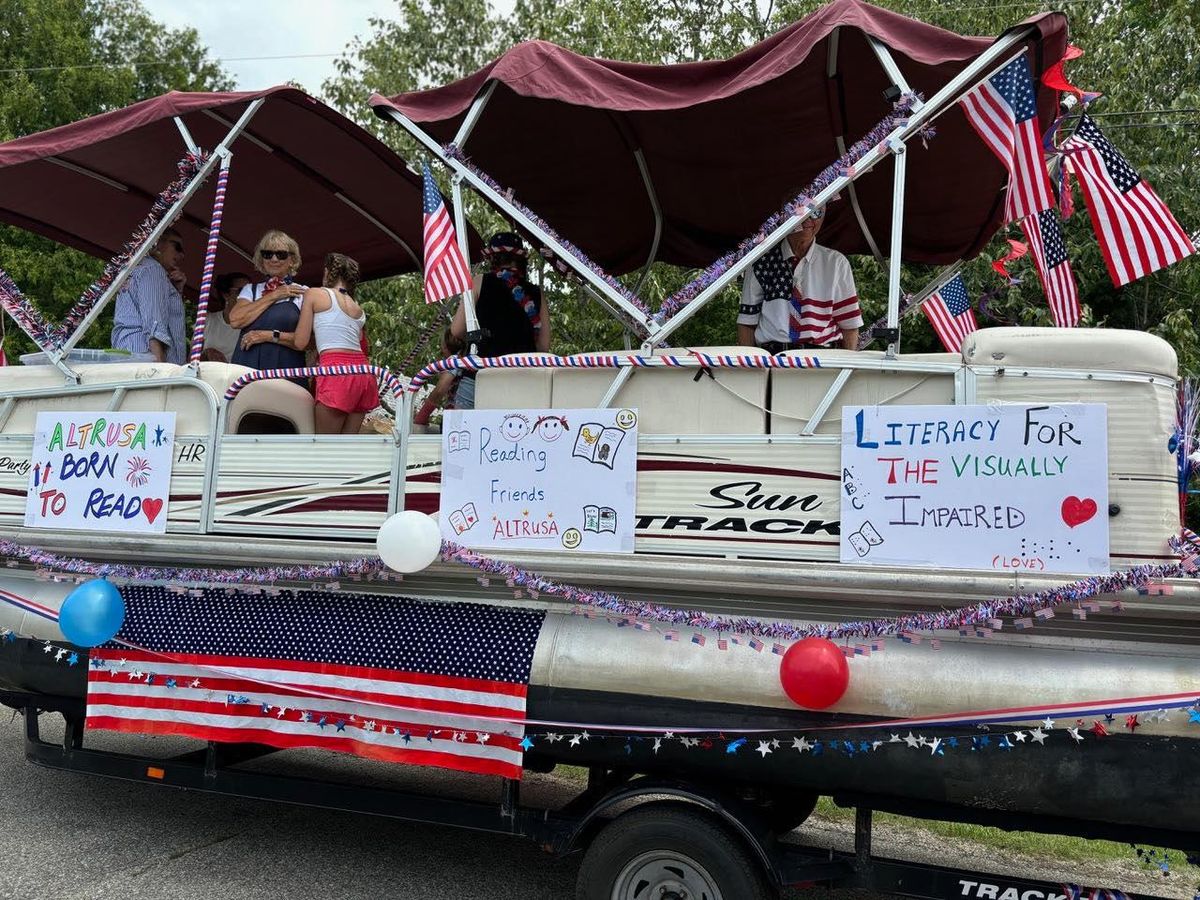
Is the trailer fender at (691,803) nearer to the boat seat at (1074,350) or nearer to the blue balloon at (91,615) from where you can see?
the boat seat at (1074,350)

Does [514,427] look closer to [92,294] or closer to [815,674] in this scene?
[815,674]

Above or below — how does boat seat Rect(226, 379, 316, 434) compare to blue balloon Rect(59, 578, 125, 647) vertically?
above

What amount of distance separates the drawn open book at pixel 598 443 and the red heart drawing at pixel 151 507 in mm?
2059

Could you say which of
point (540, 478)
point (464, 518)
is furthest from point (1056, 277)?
point (464, 518)

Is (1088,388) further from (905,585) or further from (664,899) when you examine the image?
(664,899)

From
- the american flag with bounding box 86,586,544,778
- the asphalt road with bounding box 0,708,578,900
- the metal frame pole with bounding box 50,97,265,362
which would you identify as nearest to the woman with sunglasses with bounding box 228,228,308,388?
the metal frame pole with bounding box 50,97,265,362

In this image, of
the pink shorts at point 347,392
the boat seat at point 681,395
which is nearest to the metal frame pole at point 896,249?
the boat seat at point 681,395

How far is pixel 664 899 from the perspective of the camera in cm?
366

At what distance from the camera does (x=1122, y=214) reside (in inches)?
Answer: 180

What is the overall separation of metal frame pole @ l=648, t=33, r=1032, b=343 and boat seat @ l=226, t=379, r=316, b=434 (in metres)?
2.04

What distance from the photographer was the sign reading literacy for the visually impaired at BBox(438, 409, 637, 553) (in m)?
3.81

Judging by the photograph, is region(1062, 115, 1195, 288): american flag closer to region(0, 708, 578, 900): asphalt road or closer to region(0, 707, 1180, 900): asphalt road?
region(0, 707, 1180, 900): asphalt road

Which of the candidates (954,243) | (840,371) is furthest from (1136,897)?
(954,243)

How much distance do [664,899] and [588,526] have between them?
137 cm
